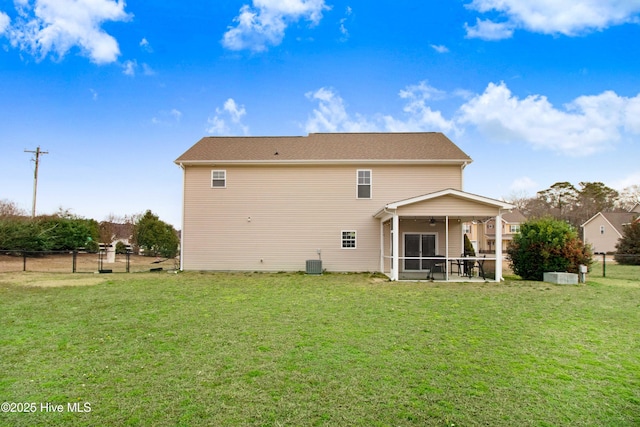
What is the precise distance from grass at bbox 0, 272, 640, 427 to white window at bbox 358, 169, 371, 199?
8.45 m

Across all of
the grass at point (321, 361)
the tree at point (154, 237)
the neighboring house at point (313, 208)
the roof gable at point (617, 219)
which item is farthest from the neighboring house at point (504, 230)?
the grass at point (321, 361)

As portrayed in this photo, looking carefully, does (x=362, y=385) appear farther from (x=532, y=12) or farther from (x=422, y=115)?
(x=422, y=115)

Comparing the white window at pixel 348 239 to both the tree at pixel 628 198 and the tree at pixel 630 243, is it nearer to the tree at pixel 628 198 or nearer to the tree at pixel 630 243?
the tree at pixel 630 243

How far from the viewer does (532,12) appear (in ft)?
46.5

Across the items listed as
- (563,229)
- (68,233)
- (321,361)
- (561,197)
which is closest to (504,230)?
(561,197)

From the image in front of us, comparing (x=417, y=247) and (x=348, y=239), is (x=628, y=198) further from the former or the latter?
(x=348, y=239)

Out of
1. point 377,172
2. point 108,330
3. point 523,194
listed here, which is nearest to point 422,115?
point 377,172

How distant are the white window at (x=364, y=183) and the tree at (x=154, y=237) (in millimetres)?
17324

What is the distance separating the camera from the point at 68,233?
24.7 meters

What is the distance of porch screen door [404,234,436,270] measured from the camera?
17391 mm

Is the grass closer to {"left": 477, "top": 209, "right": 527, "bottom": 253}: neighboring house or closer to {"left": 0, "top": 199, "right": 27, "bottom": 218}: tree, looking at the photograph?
{"left": 0, "top": 199, "right": 27, "bottom": 218}: tree

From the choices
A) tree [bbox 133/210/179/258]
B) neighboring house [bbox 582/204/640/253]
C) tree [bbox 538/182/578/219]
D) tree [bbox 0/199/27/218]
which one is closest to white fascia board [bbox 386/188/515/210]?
tree [bbox 133/210/179/258]

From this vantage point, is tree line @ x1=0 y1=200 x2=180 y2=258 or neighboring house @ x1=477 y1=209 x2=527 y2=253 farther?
neighboring house @ x1=477 y1=209 x2=527 y2=253

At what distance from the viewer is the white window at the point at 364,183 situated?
1783 centimetres
